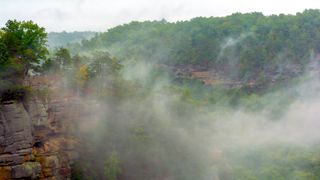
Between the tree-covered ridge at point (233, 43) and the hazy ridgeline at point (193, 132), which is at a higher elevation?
the tree-covered ridge at point (233, 43)

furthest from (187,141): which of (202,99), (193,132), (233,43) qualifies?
(233,43)

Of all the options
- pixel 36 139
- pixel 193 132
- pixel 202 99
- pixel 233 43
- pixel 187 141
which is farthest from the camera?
pixel 233 43

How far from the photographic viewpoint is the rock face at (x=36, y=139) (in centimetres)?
3900

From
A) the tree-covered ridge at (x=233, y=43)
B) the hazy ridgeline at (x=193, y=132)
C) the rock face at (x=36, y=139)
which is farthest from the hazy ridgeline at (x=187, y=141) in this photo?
the tree-covered ridge at (x=233, y=43)

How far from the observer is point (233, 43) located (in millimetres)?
109375

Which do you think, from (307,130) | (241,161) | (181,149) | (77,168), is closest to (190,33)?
(307,130)

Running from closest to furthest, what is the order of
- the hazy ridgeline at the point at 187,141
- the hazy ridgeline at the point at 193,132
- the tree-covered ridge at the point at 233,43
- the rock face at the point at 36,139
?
the rock face at the point at 36,139, the hazy ridgeline at the point at 187,141, the hazy ridgeline at the point at 193,132, the tree-covered ridge at the point at 233,43

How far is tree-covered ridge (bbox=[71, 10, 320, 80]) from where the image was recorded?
99312 mm

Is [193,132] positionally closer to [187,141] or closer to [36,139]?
[187,141]

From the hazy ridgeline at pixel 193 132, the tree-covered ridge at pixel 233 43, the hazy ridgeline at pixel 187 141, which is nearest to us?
the hazy ridgeline at pixel 187 141

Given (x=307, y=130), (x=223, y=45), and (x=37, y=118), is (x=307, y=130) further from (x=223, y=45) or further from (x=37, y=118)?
(x=37, y=118)

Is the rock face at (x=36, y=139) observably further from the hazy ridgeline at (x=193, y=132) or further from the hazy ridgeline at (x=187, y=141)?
the hazy ridgeline at (x=187, y=141)

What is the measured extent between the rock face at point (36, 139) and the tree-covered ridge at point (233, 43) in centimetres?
4781

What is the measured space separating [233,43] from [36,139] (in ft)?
241
